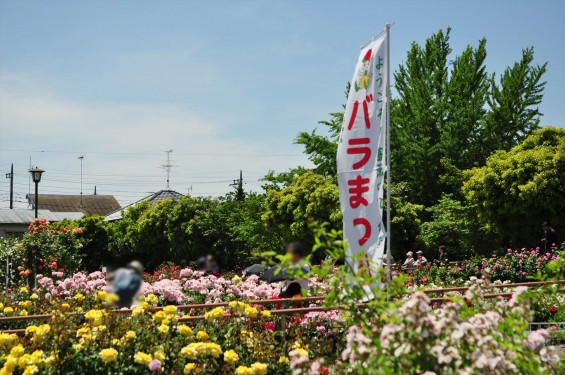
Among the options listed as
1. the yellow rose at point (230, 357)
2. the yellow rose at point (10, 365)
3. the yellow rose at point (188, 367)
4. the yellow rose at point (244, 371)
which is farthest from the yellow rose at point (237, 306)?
the yellow rose at point (10, 365)

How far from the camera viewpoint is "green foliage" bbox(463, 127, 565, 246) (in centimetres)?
2233

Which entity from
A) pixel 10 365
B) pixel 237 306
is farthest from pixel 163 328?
pixel 10 365

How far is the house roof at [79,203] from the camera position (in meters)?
90.9

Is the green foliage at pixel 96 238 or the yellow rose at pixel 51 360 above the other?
the green foliage at pixel 96 238

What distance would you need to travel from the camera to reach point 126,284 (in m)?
8.14

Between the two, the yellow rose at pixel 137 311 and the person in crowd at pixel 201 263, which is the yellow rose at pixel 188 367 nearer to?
the yellow rose at pixel 137 311

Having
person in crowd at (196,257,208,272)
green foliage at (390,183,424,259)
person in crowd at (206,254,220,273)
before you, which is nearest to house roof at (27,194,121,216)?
person in crowd at (196,257,208,272)

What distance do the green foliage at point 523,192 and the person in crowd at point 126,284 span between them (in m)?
16.8

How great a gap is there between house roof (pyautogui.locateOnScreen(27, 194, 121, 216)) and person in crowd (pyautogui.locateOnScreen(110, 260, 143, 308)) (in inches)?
3305

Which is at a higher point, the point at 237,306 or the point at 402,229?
the point at 402,229

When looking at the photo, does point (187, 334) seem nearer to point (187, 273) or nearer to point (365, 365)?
point (365, 365)

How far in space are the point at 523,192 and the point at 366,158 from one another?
15.0 m

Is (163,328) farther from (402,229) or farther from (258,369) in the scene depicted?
(402,229)

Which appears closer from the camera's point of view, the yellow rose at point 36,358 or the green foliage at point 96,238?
the yellow rose at point 36,358
